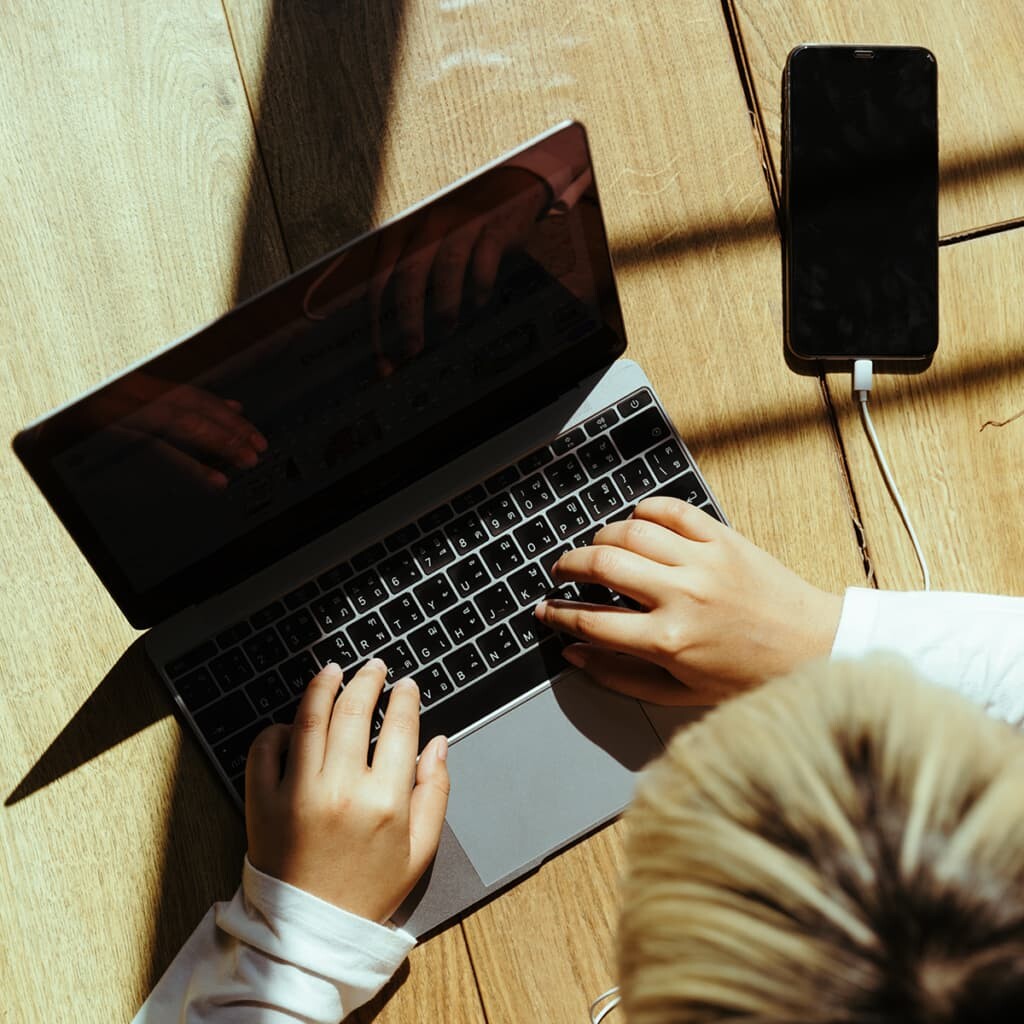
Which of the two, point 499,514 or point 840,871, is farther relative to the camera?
point 499,514

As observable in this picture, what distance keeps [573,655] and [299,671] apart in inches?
7.8

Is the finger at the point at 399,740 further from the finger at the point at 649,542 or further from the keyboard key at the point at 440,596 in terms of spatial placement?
the finger at the point at 649,542

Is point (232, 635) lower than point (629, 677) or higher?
higher

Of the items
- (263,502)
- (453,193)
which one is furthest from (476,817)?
(453,193)

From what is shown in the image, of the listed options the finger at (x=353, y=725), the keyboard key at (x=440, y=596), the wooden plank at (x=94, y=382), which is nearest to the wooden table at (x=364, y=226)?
the wooden plank at (x=94, y=382)

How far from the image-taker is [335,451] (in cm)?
65

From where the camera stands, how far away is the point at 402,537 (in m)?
0.69

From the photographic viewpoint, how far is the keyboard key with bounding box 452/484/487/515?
0.69m

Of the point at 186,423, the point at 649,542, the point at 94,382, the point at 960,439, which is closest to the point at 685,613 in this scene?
the point at 649,542

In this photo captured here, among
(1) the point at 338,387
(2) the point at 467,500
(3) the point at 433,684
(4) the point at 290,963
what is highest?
(1) the point at 338,387

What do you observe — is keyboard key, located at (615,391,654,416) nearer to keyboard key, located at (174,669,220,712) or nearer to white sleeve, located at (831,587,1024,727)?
white sleeve, located at (831,587,1024,727)

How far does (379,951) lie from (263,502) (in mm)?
317

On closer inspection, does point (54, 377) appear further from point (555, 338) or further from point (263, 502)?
point (555, 338)

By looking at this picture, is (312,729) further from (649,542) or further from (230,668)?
(649,542)
